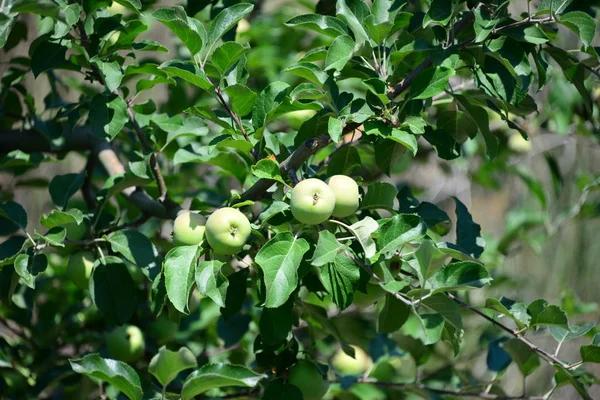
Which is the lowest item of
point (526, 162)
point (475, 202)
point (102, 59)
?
point (475, 202)

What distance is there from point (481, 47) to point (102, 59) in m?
0.50

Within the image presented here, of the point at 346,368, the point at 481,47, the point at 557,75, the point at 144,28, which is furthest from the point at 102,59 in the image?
the point at 557,75

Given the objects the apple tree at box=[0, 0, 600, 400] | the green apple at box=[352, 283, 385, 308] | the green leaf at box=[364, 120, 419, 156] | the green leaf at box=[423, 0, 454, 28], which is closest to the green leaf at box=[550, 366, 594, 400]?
the apple tree at box=[0, 0, 600, 400]

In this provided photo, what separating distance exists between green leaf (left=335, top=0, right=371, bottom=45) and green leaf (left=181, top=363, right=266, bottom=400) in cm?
43

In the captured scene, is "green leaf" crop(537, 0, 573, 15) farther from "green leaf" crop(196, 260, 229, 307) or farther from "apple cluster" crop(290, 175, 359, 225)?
"green leaf" crop(196, 260, 229, 307)

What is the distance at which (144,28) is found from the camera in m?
0.92

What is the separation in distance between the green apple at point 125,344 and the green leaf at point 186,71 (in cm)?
50

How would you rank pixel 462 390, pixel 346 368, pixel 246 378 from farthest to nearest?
pixel 346 368, pixel 462 390, pixel 246 378

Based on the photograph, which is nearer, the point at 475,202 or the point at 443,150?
the point at 443,150

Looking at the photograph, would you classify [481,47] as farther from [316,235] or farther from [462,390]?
[462,390]

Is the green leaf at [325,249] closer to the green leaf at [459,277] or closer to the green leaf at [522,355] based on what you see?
the green leaf at [459,277]

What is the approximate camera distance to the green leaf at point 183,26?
2.59ft

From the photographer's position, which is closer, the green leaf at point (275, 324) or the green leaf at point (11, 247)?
the green leaf at point (275, 324)

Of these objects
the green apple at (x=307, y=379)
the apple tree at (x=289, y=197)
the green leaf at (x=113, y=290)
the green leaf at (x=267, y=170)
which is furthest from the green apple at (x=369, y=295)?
the green leaf at (x=113, y=290)
